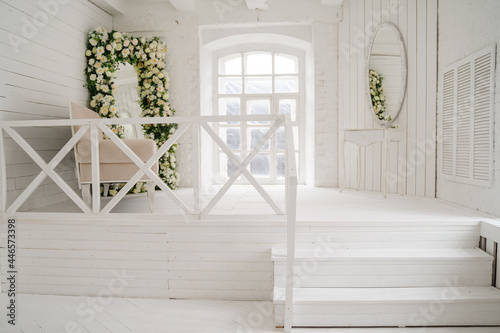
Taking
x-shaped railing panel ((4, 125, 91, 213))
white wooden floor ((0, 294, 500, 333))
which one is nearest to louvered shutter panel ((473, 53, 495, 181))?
white wooden floor ((0, 294, 500, 333))

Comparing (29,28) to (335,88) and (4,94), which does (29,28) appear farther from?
(335,88)

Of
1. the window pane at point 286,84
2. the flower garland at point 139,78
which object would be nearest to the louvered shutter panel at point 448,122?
the window pane at point 286,84

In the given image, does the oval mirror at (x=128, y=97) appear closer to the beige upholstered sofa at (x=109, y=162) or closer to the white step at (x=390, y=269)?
the beige upholstered sofa at (x=109, y=162)

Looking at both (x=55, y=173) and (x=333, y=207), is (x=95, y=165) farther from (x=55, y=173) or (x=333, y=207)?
(x=333, y=207)

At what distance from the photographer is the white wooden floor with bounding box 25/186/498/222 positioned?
8.91 ft

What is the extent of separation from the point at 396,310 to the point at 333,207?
3.89 ft

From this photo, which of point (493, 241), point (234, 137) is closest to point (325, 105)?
point (234, 137)

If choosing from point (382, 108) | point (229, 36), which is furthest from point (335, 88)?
point (229, 36)

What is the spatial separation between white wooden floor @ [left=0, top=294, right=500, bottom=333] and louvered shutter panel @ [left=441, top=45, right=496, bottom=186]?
133 cm

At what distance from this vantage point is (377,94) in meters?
4.30

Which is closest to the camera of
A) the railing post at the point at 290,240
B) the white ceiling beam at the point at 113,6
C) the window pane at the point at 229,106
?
the railing post at the point at 290,240

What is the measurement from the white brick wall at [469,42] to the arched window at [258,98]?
2.48 meters

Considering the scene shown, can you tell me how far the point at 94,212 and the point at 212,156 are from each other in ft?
10.1

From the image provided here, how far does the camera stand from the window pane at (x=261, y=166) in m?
5.74
